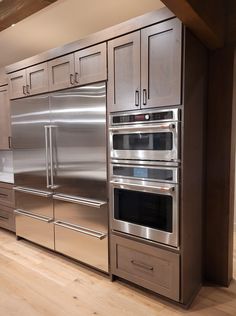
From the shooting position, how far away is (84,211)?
2.60 meters

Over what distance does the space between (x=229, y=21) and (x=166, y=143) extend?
1.20 m

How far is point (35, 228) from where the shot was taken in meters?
3.16

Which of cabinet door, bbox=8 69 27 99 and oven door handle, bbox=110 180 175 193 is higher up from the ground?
cabinet door, bbox=8 69 27 99

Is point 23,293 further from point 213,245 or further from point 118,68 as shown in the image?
point 118,68

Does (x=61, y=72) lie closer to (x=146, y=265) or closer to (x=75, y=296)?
(x=146, y=265)

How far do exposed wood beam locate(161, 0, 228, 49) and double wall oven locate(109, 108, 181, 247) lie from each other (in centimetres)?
61

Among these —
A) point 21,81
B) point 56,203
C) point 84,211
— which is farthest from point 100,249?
point 21,81

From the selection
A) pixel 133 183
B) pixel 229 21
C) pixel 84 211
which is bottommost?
pixel 84 211

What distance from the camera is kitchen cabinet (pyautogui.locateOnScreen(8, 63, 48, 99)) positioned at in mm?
2893

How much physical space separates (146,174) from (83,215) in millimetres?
898

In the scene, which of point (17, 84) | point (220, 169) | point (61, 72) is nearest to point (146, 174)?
point (220, 169)

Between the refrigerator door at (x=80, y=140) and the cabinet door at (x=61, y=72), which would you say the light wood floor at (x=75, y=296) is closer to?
the refrigerator door at (x=80, y=140)

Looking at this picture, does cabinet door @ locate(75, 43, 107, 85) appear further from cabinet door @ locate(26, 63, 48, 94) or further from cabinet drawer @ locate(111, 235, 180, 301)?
cabinet drawer @ locate(111, 235, 180, 301)

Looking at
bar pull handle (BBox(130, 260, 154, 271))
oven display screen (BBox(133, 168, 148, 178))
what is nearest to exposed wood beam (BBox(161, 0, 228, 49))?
oven display screen (BBox(133, 168, 148, 178))
